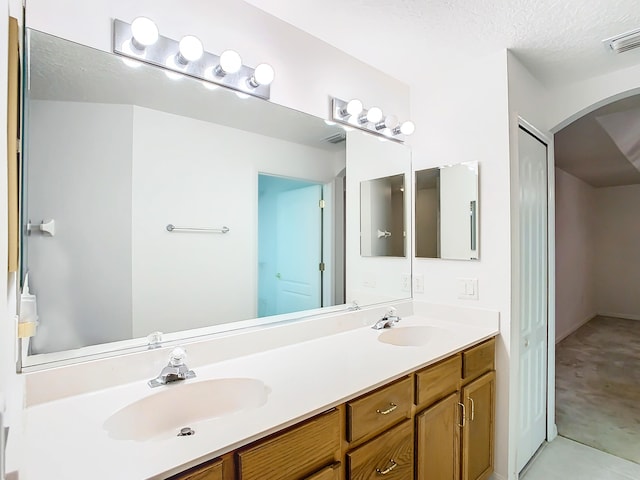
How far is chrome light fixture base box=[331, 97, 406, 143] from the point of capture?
Result: 187 centimetres

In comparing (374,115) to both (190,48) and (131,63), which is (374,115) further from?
(131,63)

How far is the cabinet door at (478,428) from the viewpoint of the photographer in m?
A: 1.64

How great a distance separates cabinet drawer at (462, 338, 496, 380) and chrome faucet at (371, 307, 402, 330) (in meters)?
0.40

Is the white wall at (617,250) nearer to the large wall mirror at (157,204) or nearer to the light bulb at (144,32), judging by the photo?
the large wall mirror at (157,204)

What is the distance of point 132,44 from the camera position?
1216 millimetres

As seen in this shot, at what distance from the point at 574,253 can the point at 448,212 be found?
4524 millimetres

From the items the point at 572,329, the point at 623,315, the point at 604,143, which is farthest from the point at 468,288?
the point at 623,315

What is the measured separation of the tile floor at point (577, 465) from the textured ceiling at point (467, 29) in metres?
2.32

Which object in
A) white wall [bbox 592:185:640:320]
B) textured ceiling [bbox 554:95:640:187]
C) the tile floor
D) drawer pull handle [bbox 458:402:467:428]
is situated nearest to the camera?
drawer pull handle [bbox 458:402:467:428]

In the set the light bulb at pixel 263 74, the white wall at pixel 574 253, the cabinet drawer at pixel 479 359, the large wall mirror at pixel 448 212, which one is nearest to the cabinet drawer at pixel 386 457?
the cabinet drawer at pixel 479 359

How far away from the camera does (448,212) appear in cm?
212

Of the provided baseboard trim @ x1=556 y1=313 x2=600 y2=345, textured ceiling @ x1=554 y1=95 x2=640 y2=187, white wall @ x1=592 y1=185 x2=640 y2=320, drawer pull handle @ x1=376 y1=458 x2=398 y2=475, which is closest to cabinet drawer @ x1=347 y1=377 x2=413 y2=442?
drawer pull handle @ x1=376 y1=458 x2=398 y2=475

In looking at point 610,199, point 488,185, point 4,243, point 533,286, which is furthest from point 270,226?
point 610,199

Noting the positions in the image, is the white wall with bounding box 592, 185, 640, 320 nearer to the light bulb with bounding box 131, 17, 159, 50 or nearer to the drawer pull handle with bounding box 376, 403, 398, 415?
the drawer pull handle with bounding box 376, 403, 398, 415
